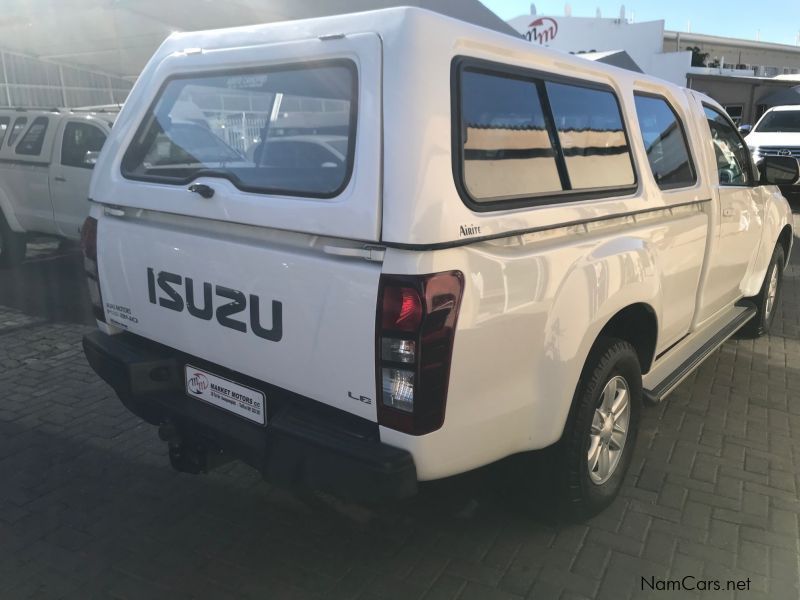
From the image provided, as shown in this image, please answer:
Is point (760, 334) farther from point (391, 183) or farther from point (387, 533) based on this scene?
point (391, 183)

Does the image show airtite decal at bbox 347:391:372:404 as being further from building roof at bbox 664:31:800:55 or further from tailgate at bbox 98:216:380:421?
building roof at bbox 664:31:800:55

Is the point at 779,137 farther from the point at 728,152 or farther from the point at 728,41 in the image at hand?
the point at 728,41

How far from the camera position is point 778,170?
4695mm

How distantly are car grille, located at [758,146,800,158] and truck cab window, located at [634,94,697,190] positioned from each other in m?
12.1

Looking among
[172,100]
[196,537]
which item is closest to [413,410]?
[196,537]

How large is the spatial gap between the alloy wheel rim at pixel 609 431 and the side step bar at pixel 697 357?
0.25 meters

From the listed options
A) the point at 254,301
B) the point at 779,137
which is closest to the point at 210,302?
the point at 254,301

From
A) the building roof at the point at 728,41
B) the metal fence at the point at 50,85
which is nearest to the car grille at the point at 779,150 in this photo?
the metal fence at the point at 50,85

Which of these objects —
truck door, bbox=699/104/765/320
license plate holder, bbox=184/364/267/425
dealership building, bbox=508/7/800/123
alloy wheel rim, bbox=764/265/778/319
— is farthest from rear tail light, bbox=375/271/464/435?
dealership building, bbox=508/7/800/123

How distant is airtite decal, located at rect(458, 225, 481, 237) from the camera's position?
204 cm

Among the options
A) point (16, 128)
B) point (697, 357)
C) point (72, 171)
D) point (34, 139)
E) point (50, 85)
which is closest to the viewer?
point (697, 357)

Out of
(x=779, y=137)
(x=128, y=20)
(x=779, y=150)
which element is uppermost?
(x=128, y=20)

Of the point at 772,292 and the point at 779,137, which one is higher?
the point at 779,137

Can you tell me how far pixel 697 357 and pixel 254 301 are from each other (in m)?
2.76
